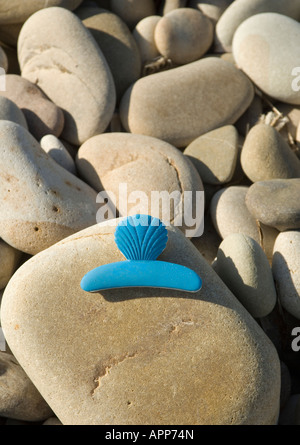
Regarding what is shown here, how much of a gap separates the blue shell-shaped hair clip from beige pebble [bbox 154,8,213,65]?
1702 mm

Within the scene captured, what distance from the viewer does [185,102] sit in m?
3.00

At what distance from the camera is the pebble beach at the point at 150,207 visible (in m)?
1.89

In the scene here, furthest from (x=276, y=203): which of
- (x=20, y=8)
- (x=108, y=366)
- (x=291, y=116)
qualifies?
(x=20, y=8)

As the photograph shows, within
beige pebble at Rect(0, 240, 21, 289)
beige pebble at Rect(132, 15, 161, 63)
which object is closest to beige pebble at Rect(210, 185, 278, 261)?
beige pebble at Rect(0, 240, 21, 289)

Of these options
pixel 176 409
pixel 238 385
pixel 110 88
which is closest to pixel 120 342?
pixel 176 409

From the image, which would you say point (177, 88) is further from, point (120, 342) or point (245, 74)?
point (120, 342)

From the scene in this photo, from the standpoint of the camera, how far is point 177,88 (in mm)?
3018

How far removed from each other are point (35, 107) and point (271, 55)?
4.99 feet

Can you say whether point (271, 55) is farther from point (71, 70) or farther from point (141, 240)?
point (141, 240)

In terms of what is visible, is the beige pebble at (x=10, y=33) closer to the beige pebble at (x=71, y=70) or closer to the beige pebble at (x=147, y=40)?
the beige pebble at (x=71, y=70)

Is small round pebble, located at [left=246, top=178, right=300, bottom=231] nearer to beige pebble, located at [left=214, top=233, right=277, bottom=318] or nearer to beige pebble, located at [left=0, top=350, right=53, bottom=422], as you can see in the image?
beige pebble, located at [left=214, top=233, right=277, bottom=318]

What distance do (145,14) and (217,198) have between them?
159 centimetres

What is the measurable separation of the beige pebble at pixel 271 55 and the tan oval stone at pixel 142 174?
2.96ft

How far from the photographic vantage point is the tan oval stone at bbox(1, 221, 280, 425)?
185 cm
